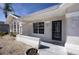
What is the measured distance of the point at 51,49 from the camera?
345cm

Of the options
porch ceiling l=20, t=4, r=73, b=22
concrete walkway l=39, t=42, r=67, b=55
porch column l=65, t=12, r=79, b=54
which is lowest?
concrete walkway l=39, t=42, r=67, b=55

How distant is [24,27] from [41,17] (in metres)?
0.47

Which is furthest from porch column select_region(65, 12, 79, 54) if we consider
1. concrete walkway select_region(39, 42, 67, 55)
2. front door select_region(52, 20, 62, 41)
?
front door select_region(52, 20, 62, 41)

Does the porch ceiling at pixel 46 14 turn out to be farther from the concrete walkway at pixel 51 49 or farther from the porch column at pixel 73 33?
the concrete walkway at pixel 51 49

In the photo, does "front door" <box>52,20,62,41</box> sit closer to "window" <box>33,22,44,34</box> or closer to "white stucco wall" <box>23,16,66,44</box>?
"white stucco wall" <box>23,16,66,44</box>

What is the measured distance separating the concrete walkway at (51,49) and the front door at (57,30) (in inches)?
9.4

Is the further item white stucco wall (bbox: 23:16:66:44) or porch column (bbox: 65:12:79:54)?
white stucco wall (bbox: 23:16:66:44)

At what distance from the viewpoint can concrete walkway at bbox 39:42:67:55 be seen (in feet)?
11.1

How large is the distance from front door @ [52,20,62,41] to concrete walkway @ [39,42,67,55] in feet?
0.78

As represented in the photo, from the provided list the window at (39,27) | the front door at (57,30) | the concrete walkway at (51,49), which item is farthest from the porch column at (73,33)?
the window at (39,27)

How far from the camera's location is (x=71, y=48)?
3.32 m

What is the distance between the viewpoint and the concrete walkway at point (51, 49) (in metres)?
3.38

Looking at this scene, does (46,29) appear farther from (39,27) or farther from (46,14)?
(46,14)
